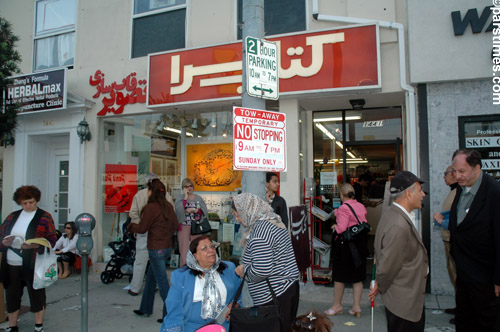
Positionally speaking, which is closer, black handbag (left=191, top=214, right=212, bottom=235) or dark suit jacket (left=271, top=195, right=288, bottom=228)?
dark suit jacket (left=271, top=195, right=288, bottom=228)

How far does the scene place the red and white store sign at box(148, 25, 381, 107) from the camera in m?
6.30

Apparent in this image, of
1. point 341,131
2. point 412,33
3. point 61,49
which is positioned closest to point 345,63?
point 412,33

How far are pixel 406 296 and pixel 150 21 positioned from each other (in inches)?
302

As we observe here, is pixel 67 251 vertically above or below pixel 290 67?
below

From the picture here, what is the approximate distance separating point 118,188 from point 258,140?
19.8 feet

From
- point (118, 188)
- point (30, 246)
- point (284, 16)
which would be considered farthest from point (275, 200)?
point (118, 188)

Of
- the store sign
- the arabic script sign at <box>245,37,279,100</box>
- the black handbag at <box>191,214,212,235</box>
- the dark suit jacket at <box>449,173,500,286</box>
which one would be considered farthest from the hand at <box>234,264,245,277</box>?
the store sign

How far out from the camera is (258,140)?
355 centimetres

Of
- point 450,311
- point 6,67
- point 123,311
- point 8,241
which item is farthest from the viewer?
point 6,67

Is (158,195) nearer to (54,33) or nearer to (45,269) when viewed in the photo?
(45,269)

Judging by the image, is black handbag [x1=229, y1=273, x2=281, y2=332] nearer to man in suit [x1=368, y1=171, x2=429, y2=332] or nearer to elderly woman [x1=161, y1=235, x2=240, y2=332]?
elderly woman [x1=161, y1=235, x2=240, y2=332]

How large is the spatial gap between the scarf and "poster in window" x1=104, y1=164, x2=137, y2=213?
5.92 m

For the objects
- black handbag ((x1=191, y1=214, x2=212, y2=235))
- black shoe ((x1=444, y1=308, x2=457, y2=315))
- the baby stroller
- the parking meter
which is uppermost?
the parking meter

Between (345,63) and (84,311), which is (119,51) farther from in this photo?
(84,311)
